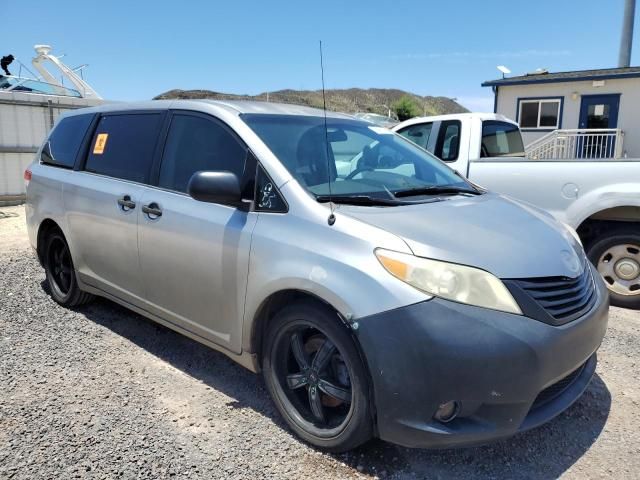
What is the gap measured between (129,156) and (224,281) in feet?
4.99

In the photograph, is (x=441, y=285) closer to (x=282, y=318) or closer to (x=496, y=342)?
(x=496, y=342)

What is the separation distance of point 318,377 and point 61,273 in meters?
3.27

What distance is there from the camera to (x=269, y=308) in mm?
2812

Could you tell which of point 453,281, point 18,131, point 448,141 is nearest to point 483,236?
point 453,281

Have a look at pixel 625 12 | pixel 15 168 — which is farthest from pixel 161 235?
pixel 625 12

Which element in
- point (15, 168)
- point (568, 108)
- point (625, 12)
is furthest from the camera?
point (625, 12)

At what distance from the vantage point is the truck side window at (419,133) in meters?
6.79

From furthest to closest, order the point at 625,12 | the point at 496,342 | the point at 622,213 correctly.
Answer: the point at 625,12 < the point at 622,213 < the point at 496,342

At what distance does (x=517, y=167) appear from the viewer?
5.28m

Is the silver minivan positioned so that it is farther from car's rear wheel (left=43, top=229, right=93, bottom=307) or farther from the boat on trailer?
the boat on trailer

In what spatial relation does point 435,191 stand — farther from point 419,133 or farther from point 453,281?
point 419,133

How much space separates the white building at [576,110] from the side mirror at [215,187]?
1336 centimetres

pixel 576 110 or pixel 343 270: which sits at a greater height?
pixel 576 110

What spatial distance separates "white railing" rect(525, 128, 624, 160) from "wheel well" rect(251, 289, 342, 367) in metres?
13.2
